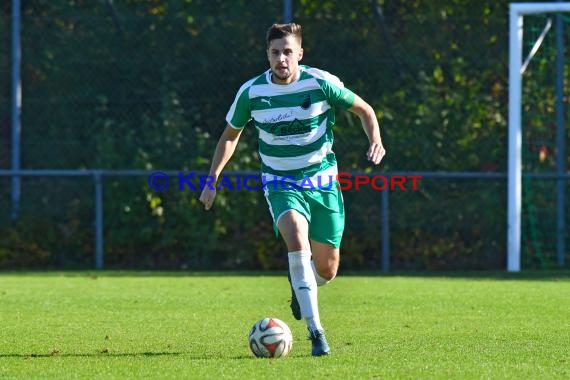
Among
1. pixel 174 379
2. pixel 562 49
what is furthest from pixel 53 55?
pixel 174 379

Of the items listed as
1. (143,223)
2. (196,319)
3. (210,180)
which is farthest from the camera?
(143,223)

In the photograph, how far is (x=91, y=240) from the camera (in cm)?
1433

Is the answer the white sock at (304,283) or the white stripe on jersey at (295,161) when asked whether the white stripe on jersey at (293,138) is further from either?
the white sock at (304,283)

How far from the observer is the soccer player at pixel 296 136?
276 inches

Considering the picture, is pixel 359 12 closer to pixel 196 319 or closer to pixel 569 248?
pixel 569 248

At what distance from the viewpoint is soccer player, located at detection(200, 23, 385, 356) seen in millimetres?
7012

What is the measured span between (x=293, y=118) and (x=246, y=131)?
7126 mm

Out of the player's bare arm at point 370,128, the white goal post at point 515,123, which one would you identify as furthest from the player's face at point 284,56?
the white goal post at point 515,123

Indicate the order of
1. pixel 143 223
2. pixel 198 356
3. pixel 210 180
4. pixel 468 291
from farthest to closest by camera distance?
pixel 143 223 → pixel 468 291 → pixel 210 180 → pixel 198 356

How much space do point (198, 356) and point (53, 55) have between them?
8639 millimetres

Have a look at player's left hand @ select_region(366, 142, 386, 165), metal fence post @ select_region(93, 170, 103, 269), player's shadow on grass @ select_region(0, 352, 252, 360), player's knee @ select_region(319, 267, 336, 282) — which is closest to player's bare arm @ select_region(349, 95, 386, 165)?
player's left hand @ select_region(366, 142, 386, 165)

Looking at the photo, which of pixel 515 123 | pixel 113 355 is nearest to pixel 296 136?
pixel 113 355

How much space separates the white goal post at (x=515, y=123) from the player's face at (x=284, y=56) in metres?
6.83

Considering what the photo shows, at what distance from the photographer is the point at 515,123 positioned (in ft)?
44.5
